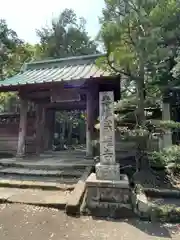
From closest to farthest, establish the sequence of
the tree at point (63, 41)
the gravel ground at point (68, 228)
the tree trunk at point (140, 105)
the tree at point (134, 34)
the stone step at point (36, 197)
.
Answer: the gravel ground at point (68, 228) < the stone step at point (36, 197) < the tree at point (134, 34) < the tree trunk at point (140, 105) < the tree at point (63, 41)

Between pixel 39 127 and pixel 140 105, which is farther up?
pixel 140 105

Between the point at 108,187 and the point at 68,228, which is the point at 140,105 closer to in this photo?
the point at 108,187

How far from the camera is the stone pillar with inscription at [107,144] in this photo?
4734 millimetres

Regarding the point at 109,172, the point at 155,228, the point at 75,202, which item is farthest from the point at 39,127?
the point at 155,228

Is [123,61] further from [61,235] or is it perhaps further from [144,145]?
[61,235]

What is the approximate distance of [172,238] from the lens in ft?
11.2

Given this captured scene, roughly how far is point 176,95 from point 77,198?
22.3 feet

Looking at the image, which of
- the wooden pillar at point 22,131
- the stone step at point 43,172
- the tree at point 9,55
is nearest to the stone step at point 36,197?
the stone step at point 43,172

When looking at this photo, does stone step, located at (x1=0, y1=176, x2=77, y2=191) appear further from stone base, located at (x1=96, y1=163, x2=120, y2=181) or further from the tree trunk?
the tree trunk

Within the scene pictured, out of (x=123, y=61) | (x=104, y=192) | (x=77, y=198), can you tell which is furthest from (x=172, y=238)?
(x=123, y=61)

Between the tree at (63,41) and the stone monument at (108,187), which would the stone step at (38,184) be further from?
the tree at (63,41)

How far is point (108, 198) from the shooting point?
177 inches

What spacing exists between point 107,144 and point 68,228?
6.43ft

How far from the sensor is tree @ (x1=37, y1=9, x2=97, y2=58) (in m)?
23.2
